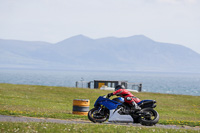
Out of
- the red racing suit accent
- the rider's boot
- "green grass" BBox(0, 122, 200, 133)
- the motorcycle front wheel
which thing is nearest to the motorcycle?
the motorcycle front wheel

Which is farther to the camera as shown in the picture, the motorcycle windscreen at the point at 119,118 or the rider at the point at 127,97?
the motorcycle windscreen at the point at 119,118

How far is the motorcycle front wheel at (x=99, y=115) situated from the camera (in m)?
17.6

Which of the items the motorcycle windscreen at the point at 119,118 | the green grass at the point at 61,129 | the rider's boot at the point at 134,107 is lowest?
the green grass at the point at 61,129

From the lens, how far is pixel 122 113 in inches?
682

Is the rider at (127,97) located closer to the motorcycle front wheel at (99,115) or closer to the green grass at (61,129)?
the motorcycle front wheel at (99,115)

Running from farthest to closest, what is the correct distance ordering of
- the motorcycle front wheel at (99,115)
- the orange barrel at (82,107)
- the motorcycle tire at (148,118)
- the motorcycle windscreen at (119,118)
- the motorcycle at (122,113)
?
the orange barrel at (82,107)
the motorcycle front wheel at (99,115)
the motorcycle windscreen at (119,118)
the motorcycle at (122,113)
the motorcycle tire at (148,118)

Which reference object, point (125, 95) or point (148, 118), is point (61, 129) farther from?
point (148, 118)

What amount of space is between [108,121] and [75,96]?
79.5ft

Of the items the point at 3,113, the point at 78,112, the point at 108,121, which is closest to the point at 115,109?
the point at 108,121

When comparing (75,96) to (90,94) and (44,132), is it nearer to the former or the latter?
(90,94)

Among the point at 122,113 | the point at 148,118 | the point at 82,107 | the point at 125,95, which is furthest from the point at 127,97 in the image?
the point at 82,107

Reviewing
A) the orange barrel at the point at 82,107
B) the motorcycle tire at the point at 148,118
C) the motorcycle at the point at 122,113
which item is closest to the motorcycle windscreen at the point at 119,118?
the motorcycle at the point at 122,113

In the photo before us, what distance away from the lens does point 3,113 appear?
1991cm

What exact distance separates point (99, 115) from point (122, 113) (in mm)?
1180
